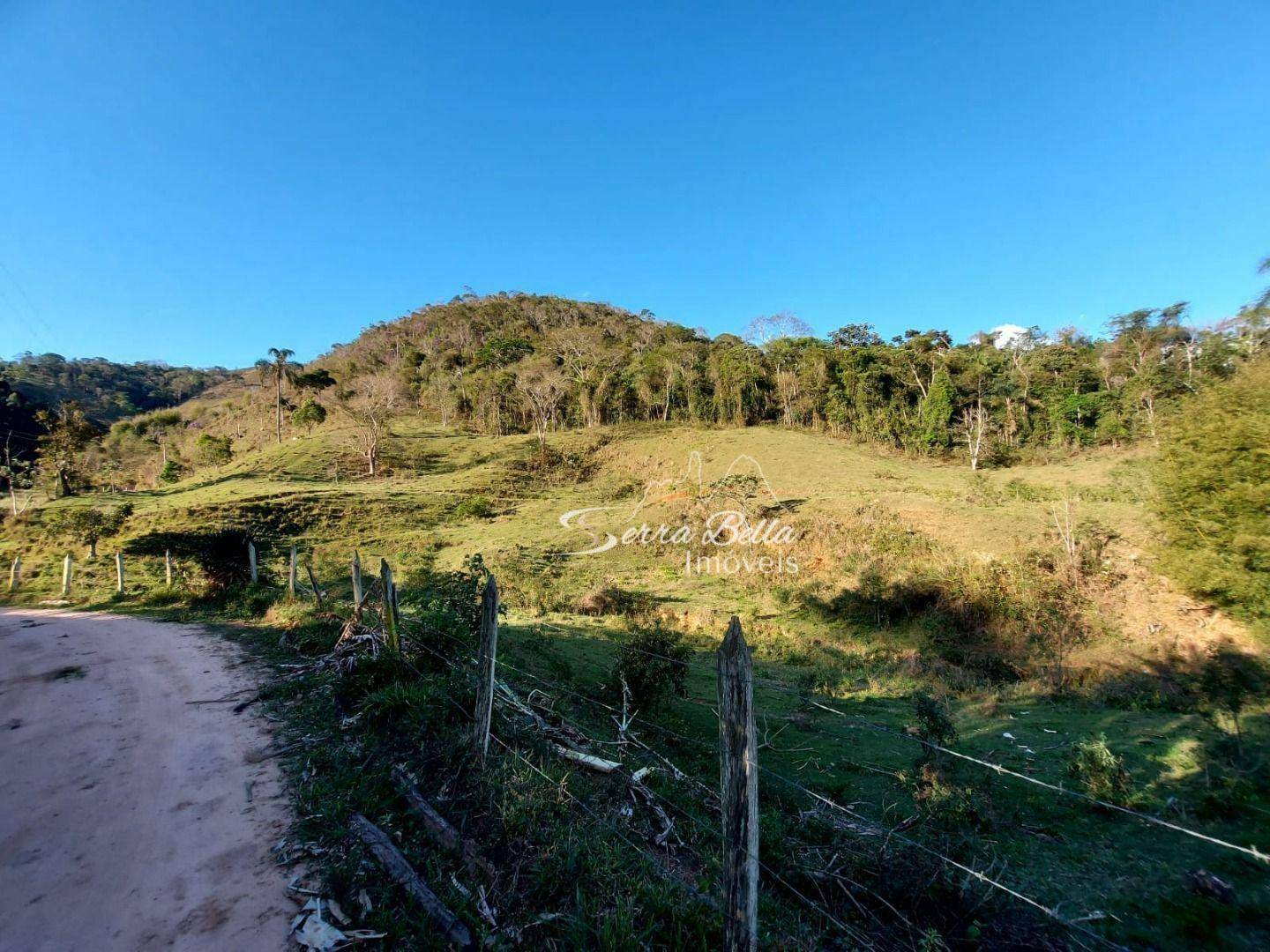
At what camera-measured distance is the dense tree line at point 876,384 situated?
4278 centimetres

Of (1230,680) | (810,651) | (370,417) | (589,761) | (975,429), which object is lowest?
(810,651)

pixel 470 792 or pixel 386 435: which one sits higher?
pixel 386 435

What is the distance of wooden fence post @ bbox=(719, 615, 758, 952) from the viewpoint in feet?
9.09

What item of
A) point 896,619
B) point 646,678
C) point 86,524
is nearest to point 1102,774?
point 646,678

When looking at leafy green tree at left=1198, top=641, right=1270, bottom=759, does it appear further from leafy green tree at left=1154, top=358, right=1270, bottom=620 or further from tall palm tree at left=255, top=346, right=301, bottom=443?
tall palm tree at left=255, top=346, right=301, bottom=443

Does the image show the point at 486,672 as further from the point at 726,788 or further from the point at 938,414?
the point at 938,414

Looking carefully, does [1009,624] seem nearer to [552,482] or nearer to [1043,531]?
[1043,531]

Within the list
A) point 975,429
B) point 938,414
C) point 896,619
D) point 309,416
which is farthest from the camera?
point 309,416

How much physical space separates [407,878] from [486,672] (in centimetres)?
180

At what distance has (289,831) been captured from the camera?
433 cm

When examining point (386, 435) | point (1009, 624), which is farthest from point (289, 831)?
point (386, 435)

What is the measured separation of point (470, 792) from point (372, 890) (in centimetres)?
117

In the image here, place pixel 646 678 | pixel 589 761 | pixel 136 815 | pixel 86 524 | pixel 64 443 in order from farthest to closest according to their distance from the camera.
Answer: pixel 64 443 → pixel 86 524 → pixel 646 678 → pixel 589 761 → pixel 136 815

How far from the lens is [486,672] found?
523 centimetres
